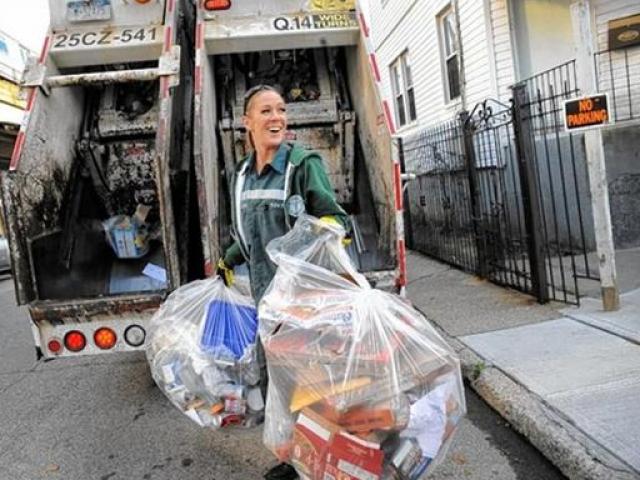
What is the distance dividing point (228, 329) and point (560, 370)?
212 centimetres

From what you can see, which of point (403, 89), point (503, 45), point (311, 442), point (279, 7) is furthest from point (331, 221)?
point (403, 89)

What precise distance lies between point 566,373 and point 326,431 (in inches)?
84.5

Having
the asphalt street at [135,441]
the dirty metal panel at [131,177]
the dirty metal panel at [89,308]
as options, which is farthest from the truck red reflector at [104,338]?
the dirty metal panel at [131,177]

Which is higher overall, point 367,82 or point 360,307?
point 367,82

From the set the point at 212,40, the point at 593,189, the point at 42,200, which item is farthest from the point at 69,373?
the point at 593,189

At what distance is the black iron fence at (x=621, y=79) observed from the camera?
744cm

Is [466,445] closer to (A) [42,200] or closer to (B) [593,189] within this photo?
(B) [593,189]

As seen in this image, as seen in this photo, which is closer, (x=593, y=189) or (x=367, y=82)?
(x=367, y=82)

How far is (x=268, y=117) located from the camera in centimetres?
280

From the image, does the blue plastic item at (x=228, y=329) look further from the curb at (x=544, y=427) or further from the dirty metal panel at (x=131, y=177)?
the dirty metal panel at (x=131, y=177)

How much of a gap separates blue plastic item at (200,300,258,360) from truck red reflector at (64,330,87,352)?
3.58 ft

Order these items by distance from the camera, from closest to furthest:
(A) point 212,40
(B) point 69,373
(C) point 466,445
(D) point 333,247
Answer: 1. (D) point 333,247
2. (C) point 466,445
3. (A) point 212,40
4. (B) point 69,373

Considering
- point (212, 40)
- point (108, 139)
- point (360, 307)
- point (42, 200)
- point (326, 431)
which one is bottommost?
point (326, 431)

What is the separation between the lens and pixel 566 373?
376 cm
